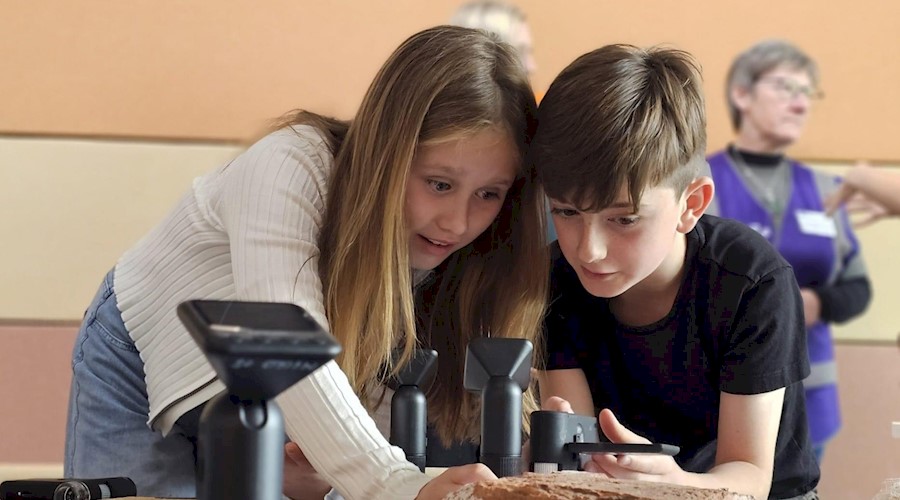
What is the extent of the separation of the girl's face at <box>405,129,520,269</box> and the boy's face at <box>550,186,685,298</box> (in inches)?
3.2

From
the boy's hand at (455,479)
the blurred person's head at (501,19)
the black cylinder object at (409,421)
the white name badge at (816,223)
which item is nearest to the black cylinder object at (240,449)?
the boy's hand at (455,479)

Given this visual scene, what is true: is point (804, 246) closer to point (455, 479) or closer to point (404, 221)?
point (404, 221)

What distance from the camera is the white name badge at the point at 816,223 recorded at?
228cm

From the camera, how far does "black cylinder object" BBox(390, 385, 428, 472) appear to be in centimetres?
89

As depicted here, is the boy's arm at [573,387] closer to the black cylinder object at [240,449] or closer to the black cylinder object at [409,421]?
the black cylinder object at [409,421]

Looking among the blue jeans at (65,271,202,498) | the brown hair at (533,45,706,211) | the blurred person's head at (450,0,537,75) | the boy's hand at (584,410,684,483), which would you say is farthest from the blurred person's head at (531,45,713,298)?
the blurred person's head at (450,0,537,75)

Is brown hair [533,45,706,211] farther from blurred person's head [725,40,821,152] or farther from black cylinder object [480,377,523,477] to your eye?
blurred person's head [725,40,821,152]

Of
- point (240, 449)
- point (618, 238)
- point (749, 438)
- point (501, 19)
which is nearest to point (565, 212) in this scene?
point (618, 238)

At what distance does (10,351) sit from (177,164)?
0.55 m

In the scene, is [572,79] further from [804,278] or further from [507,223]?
[804,278]

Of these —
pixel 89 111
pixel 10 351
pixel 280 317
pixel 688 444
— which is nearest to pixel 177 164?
pixel 89 111

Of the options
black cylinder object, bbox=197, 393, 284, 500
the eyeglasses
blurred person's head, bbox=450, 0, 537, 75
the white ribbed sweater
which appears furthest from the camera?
the eyeglasses

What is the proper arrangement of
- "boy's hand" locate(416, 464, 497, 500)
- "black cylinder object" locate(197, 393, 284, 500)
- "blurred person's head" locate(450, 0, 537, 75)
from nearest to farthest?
"black cylinder object" locate(197, 393, 284, 500) < "boy's hand" locate(416, 464, 497, 500) < "blurred person's head" locate(450, 0, 537, 75)

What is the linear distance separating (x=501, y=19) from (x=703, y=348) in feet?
4.04
